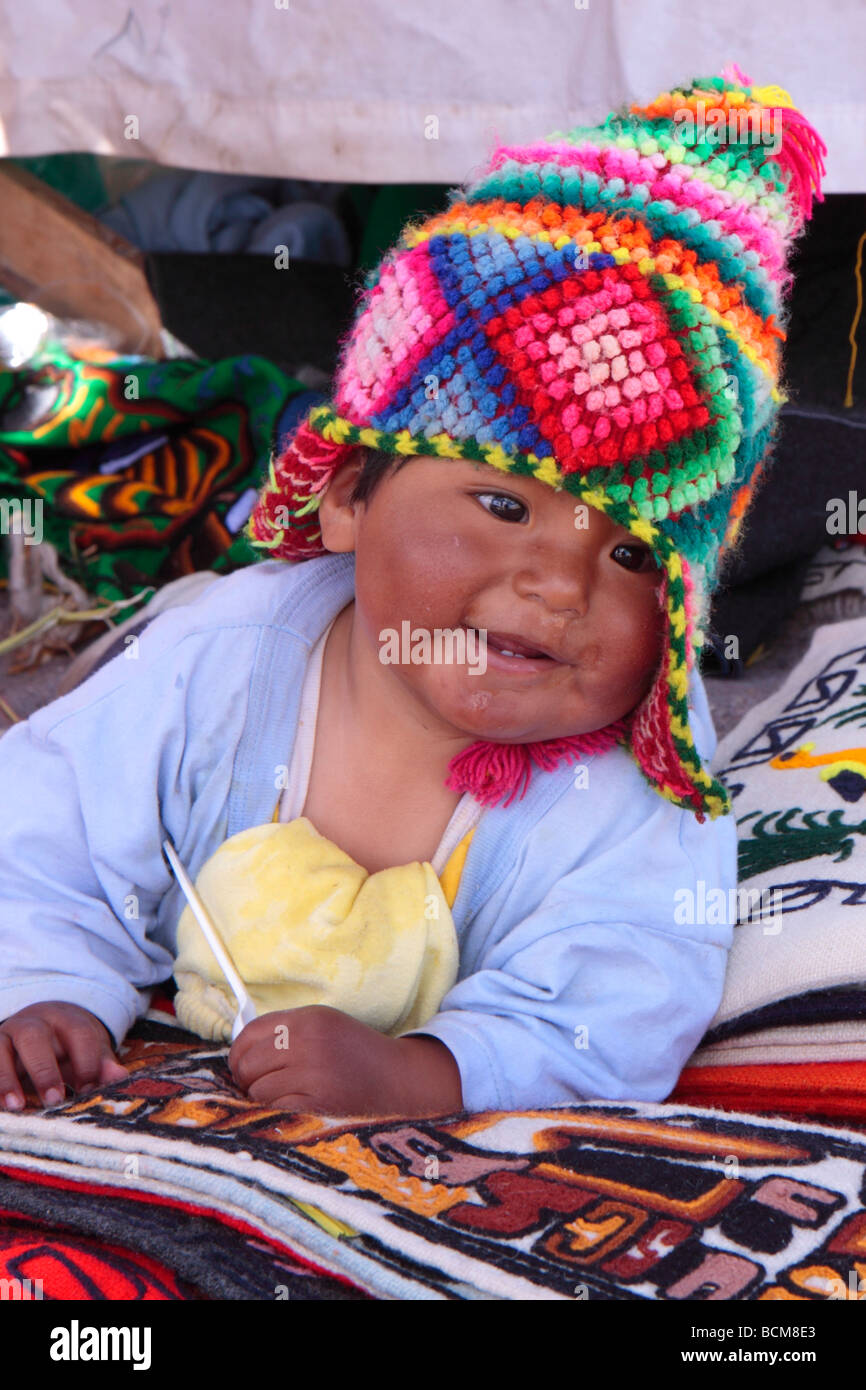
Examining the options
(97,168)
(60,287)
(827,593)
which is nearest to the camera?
(827,593)

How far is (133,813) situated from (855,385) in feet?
4.54

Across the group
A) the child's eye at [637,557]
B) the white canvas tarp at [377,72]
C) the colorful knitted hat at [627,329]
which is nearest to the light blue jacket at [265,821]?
the colorful knitted hat at [627,329]

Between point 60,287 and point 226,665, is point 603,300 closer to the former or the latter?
point 226,665

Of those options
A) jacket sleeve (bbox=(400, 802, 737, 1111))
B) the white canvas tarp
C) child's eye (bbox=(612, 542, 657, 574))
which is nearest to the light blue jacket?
jacket sleeve (bbox=(400, 802, 737, 1111))

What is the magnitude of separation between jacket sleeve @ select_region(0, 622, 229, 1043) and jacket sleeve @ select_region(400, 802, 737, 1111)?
327 mm

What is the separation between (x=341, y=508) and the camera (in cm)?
134

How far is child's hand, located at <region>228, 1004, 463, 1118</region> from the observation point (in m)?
1.13

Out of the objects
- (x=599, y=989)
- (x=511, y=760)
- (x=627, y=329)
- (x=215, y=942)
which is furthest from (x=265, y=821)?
(x=627, y=329)

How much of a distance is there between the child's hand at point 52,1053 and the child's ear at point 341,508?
50 centimetres

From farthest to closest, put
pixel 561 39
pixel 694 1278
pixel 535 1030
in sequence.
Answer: pixel 561 39
pixel 535 1030
pixel 694 1278

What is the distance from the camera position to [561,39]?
1875mm

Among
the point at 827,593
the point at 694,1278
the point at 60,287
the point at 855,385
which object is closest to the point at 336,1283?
the point at 694,1278

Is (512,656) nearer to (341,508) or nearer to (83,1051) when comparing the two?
(341,508)

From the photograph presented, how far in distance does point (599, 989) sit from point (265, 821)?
1.23 feet
